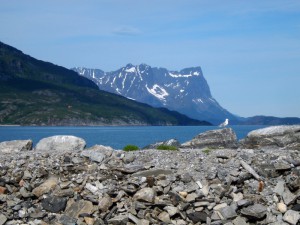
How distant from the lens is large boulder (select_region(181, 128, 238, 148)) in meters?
45.5

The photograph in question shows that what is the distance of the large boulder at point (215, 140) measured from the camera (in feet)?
149

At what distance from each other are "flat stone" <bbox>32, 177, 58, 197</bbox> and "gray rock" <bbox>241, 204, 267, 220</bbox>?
31.4 feet

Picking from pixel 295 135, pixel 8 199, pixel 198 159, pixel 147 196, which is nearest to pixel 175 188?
pixel 147 196

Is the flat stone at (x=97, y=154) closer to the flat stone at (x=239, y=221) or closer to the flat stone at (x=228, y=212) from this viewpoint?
the flat stone at (x=228, y=212)

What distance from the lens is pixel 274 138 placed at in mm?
40531

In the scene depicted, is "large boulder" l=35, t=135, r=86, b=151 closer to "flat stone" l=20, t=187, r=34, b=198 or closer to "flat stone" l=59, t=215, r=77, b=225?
"flat stone" l=20, t=187, r=34, b=198

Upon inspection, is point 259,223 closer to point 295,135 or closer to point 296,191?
point 296,191

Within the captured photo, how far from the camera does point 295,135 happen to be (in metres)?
40.0

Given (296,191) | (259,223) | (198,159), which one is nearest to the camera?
(259,223)

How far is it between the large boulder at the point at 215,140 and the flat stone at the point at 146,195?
20.0m

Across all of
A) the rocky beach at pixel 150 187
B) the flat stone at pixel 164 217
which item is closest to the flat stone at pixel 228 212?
the rocky beach at pixel 150 187

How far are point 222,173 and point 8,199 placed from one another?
430 inches

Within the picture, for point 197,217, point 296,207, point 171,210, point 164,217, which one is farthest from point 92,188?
point 296,207

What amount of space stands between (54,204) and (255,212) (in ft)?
31.7
